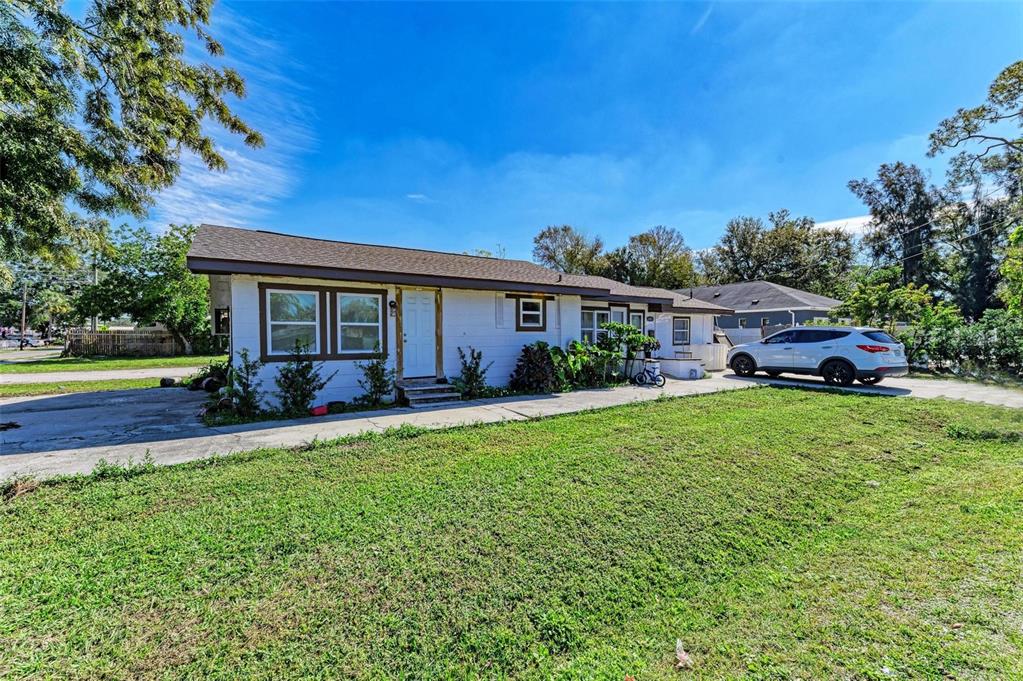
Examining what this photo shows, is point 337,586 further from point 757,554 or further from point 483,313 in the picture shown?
point 483,313

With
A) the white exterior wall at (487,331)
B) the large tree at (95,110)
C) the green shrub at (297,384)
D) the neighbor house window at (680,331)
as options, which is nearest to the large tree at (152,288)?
the large tree at (95,110)

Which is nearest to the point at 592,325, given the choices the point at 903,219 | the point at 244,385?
the point at 244,385

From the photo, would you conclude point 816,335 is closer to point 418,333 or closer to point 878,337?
point 878,337

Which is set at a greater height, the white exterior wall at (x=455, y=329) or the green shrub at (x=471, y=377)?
the white exterior wall at (x=455, y=329)

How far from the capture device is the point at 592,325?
45.0 ft

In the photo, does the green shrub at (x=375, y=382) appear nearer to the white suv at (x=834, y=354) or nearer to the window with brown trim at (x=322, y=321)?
the window with brown trim at (x=322, y=321)

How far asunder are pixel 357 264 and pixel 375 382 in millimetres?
2562

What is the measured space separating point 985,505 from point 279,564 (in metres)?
6.10

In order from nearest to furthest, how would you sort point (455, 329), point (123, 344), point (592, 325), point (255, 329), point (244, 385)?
point (244, 385)
point (255, 329)
point (455, 329)
point (592, 325)
point (123, 344)

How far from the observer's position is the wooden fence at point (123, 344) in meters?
21.5

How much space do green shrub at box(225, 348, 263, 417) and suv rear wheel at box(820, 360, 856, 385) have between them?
13824 mm

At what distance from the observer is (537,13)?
981 cm

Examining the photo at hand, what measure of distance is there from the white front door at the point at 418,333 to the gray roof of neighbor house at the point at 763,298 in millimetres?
21009

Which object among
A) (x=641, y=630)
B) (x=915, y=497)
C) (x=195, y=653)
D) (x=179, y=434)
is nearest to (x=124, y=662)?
(x=195, y=653)
